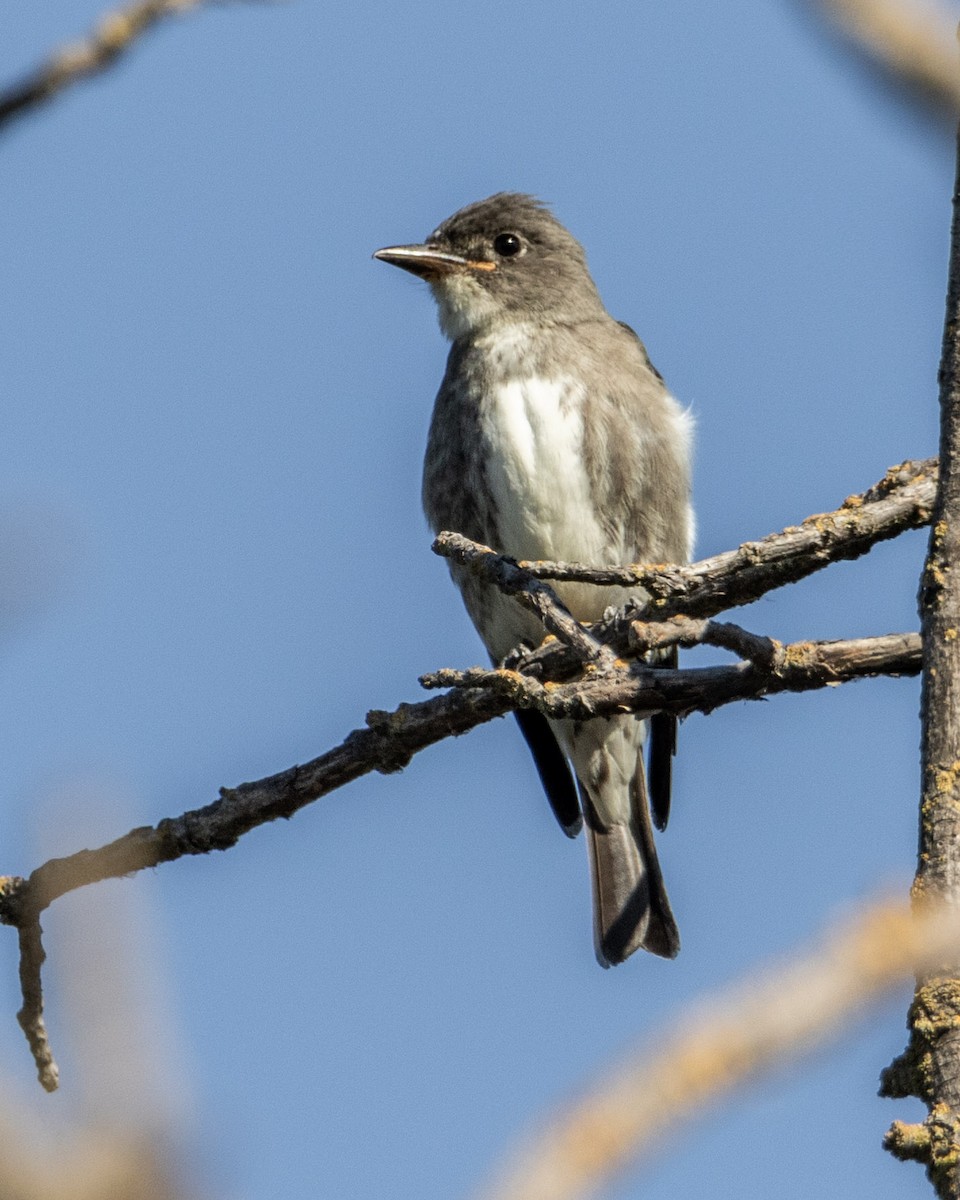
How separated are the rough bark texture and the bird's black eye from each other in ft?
18.2

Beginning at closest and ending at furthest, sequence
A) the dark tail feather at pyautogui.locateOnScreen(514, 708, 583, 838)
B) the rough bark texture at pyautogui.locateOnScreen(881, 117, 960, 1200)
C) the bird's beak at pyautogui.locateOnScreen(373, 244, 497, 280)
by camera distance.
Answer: the rough bark texture at pyautogui.locateOnScreen(881, 117, 960, 1200) → the dark tail feather at pyautogui.locateOnScreen(514, 708, 583, 838) → the bird's beak at pyautogui.locateOnScreen(373, 244, 497, 280)

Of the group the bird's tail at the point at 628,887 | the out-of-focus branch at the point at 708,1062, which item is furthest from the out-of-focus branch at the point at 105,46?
the bird's tail at the point at 628,887

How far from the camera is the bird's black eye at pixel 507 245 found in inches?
302

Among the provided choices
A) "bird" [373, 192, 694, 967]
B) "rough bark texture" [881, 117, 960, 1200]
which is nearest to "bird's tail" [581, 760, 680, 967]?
"bird" [373, 192, 694, 967]

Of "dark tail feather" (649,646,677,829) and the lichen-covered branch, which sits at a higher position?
the lichen-covered branch

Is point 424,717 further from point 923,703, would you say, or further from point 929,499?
point 923,703

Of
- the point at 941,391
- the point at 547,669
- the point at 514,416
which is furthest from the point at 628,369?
the point at 941,391

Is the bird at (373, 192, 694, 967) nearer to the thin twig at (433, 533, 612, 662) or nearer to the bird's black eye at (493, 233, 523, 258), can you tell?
the bird's black eye at (493, 233, 523, 258)

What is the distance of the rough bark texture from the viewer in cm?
188

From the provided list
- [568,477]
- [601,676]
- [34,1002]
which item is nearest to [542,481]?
[568,477]

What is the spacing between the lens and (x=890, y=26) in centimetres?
75

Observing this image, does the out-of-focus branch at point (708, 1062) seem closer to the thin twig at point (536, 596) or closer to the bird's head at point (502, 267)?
the thin twig at point (536, 596)

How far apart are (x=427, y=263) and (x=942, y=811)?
5.82 metres

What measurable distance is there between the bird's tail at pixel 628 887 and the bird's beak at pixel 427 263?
2594 millimetres
